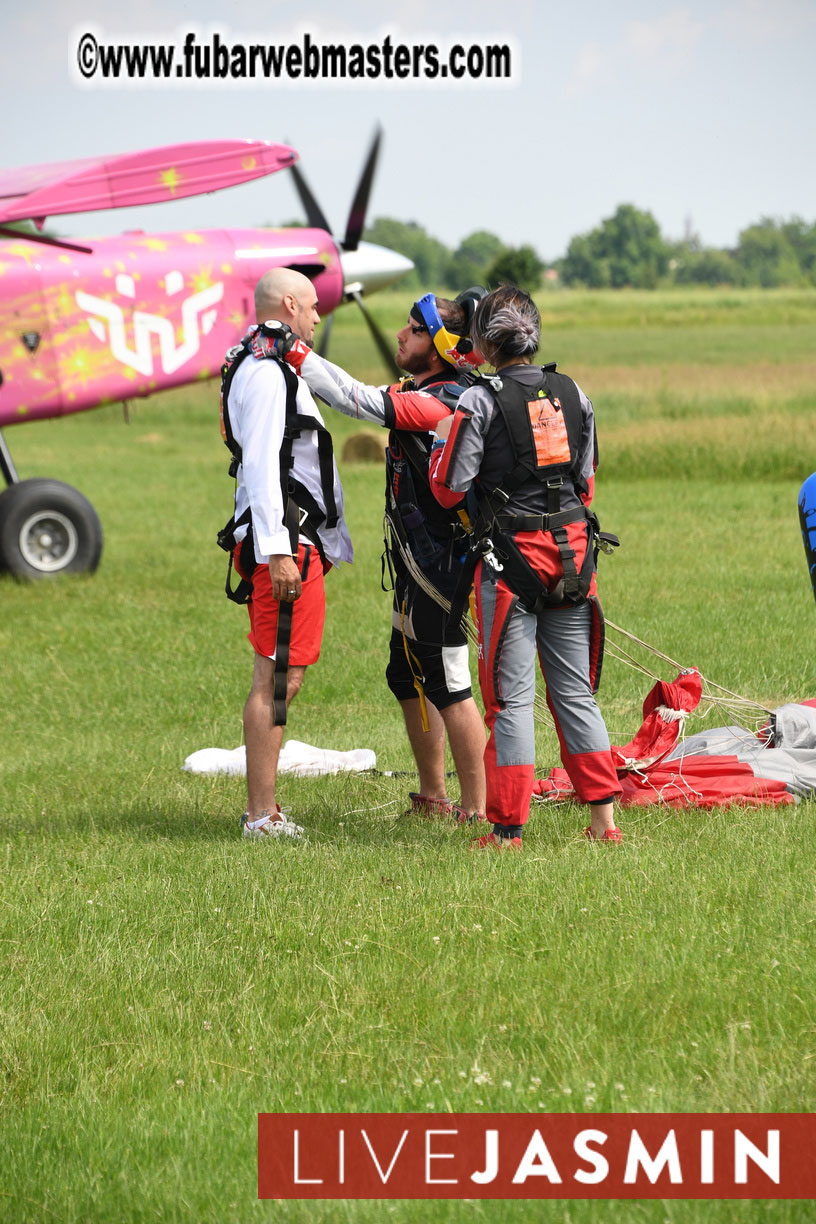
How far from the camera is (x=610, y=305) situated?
4405 inches

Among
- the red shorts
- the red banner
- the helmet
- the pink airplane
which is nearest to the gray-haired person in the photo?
the helmet

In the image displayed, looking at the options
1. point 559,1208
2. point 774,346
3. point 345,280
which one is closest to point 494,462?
point 559,1208

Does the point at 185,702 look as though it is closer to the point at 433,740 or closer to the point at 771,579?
the point at 433,740

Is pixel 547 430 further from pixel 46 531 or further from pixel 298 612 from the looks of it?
pixel 46 531

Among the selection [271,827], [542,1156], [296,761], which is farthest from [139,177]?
[542,1156]

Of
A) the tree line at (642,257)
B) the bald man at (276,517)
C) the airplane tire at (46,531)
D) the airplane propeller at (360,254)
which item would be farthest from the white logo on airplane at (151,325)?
the tree line at (642,257)

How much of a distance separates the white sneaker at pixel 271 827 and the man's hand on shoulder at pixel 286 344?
6.16 feet

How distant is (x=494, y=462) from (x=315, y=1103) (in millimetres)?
2438

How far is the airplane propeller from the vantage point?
15.1 meters

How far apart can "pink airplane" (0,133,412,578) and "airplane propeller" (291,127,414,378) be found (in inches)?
16.1

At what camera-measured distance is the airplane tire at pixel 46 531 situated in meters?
12.5

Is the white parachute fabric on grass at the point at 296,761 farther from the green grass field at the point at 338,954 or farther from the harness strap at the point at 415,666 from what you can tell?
the harness strap at the point at 415,666

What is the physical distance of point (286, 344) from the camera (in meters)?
5.04

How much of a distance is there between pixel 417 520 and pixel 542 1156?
2997mm
